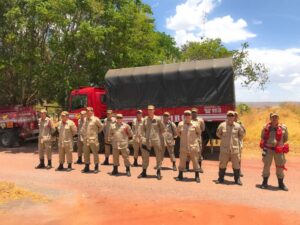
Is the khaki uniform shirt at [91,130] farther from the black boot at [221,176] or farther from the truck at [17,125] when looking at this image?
the truck at [17,125]

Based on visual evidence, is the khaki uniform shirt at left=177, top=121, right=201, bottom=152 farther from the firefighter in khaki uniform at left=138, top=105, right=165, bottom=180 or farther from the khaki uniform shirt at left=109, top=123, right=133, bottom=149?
the khaki uniform shirt at left=109, top=123, right=133, bottom=149

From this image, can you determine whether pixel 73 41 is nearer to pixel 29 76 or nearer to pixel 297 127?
pixel 29 76

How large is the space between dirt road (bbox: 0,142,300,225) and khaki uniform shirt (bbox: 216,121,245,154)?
869 mm

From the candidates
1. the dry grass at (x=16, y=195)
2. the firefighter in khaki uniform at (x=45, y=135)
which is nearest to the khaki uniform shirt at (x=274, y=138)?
the dry grass at (x=16, y=195)

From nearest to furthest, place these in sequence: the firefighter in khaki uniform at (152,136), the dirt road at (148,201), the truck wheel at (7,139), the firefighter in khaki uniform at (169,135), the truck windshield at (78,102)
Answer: the dirt road at (148,201)
the firefighter in khaki uniform at (152,136)
the firefighter in khaki uniform at (169,135)
the truck windshield at (78,102)
the truck wheel at (7,139)

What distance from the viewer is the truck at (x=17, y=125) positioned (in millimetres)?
18453

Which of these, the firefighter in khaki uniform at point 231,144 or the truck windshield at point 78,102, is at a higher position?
the truck windshield at point 78,102

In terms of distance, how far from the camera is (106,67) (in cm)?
1933

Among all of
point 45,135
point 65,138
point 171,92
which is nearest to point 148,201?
point 65,138

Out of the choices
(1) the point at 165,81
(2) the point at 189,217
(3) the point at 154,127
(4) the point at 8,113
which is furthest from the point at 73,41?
(2) the point at 189,217

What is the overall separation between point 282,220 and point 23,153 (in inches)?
477

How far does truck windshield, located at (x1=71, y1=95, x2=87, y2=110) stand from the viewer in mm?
16250

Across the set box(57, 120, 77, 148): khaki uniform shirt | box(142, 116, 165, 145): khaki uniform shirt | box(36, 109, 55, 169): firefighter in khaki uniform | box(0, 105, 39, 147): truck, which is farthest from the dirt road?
box(0, 105, 39, 147): truck

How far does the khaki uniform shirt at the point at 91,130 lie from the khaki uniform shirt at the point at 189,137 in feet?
8.97
